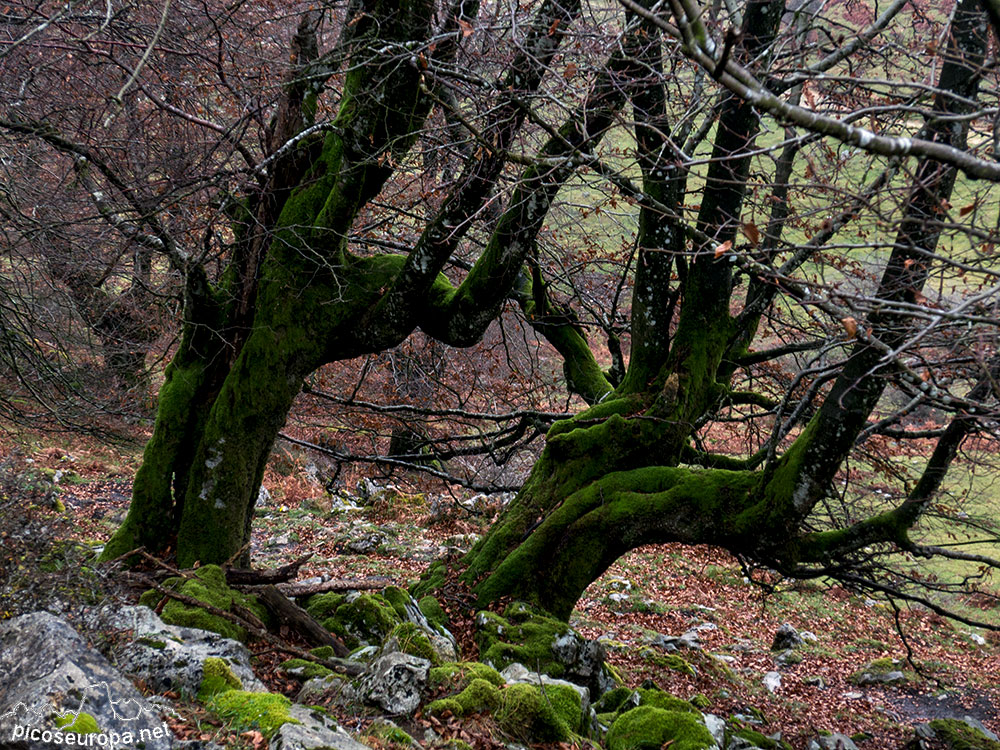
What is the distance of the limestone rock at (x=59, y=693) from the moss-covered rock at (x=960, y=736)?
7.26 metres

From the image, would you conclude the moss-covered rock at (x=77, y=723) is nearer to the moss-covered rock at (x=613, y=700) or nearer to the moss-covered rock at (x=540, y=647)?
the moss-covered rock at (x=540, y=647)

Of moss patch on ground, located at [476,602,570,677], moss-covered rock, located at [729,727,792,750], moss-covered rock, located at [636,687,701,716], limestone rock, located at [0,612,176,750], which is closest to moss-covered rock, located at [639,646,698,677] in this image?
moss-covered rock, located at [729,727,792,750]

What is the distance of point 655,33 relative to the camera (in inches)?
234

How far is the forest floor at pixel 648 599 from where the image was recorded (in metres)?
4.98

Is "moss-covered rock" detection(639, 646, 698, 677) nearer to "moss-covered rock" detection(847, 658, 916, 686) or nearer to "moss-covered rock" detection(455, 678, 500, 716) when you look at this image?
"moss-covered rock" detection(847, 658, 916, 686)

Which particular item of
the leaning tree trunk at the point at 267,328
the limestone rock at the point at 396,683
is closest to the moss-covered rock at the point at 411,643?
the limestone rock at the point at 396,683

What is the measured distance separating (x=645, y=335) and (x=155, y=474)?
482 centimetres

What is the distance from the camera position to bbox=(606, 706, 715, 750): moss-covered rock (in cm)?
473

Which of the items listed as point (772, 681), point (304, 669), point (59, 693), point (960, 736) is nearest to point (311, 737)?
point (59, 693)

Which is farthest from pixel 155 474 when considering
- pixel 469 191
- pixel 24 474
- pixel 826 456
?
pixel 826 456

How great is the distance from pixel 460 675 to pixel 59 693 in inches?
93.4

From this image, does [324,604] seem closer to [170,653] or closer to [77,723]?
[170,653]

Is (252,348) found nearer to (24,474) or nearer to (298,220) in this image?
(298,220)

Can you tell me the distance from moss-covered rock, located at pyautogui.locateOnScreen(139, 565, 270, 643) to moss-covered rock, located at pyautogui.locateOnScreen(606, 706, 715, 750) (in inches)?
114
